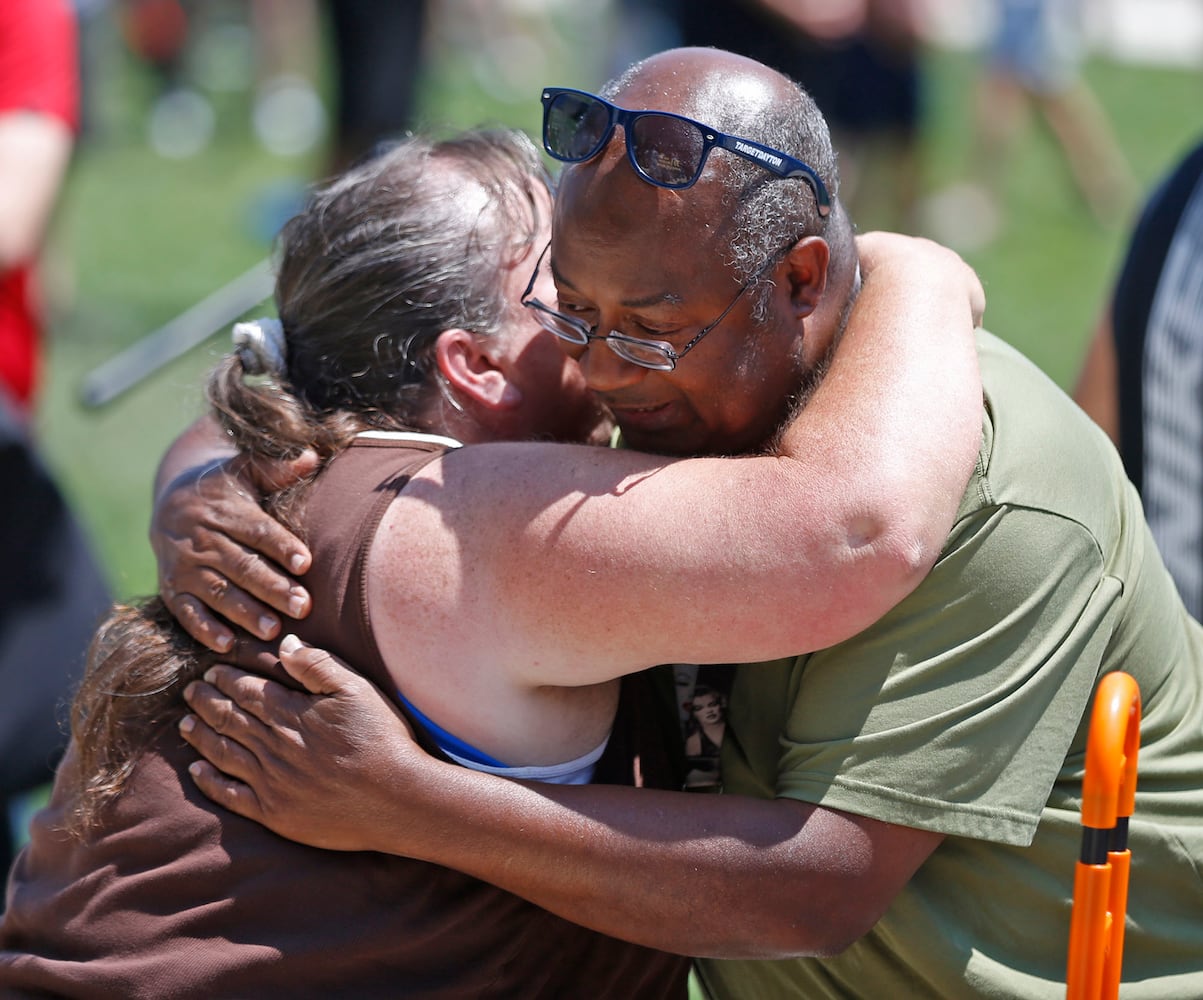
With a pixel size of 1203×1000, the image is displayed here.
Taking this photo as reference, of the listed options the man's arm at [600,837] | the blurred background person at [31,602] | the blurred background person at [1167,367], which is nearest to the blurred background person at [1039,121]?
the blurred background person at [1167,367]

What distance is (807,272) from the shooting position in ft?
6.56

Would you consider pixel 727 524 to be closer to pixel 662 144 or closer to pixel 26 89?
pixel 662 144

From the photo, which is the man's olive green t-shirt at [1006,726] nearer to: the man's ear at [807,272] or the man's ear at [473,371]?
the man's ear at [807,272]

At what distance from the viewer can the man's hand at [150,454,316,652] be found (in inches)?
78.1

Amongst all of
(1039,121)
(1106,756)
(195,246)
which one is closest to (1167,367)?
(1106,756)

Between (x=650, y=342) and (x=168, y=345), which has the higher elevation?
(x=650, y=342)

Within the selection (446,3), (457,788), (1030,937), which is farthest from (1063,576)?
(446,3)

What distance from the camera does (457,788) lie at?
1.88 meters

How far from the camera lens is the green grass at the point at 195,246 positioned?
637cm

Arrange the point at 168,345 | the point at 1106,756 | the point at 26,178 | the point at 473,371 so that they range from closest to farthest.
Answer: the point at 1106,756
the point at 473,371
the point at 26,178
the point at 168,345

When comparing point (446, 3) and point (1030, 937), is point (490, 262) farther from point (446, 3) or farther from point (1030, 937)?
point (446, 3)

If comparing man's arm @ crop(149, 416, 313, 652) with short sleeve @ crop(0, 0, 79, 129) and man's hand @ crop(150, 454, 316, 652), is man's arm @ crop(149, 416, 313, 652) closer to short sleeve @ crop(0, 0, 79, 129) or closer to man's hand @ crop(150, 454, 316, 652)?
man's hand @ crop(150, 454, 316, 652)

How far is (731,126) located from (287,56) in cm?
1194

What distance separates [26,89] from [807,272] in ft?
8.83
